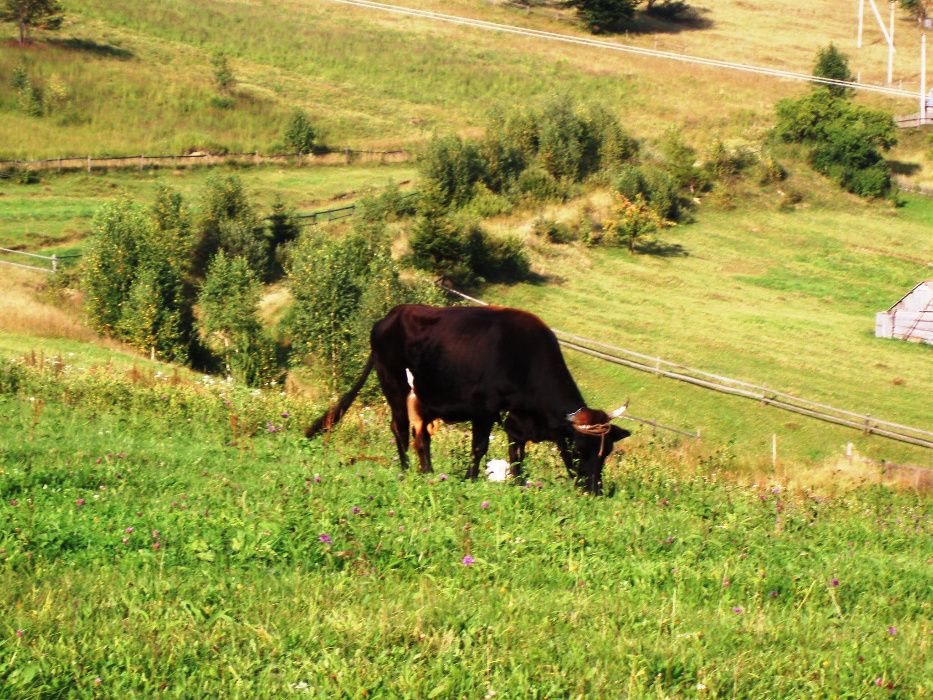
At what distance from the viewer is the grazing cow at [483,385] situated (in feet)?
39.2

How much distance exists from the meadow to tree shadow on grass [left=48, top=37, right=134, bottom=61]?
71.5m

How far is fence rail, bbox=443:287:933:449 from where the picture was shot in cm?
3378

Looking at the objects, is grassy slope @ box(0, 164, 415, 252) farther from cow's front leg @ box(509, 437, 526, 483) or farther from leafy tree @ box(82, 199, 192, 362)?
cow's front leg @ box(509, 437, 526, 483)

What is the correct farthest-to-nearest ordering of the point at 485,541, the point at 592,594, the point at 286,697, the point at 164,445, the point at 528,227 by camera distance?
the point at 528,227, the point at 164,445, the point at 485,541, the point at 592,594, the point at 286,697

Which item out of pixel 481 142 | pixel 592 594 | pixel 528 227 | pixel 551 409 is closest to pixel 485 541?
pixel 592 594

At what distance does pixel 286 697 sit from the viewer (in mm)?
5320

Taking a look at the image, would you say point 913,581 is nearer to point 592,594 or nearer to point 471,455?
point 592,594

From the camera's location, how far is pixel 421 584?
667cm

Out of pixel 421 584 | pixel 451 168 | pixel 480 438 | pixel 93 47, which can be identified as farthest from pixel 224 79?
pixel 421 584

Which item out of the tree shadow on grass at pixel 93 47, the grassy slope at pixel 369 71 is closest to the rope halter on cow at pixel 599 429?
the grassy slope at pixel 369 71

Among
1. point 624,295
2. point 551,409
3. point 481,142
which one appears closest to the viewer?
point 551,409

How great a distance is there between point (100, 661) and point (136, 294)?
110ft

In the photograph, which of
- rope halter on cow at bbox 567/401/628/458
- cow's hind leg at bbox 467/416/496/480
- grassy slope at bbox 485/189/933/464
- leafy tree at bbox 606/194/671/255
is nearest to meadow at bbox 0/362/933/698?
rope halter on cow at bbox 567/401/628/458

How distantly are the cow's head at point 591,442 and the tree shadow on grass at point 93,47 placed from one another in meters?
71.9
